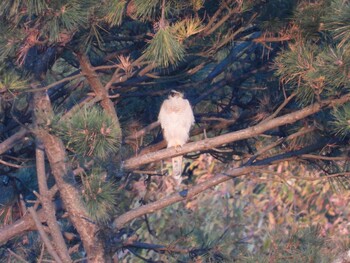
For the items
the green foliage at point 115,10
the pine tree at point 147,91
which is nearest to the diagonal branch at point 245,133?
the pine tree at point 147,91

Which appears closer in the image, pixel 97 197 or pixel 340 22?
pixel 340 22

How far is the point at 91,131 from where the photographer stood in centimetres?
336

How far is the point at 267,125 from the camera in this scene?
12.7ft

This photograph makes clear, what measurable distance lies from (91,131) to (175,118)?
1.98 meters

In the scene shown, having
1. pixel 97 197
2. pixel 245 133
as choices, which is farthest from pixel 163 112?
pixel 97 197

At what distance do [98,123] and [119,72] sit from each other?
48.6 inches

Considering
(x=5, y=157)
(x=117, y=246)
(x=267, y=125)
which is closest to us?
(x=267, y=125)

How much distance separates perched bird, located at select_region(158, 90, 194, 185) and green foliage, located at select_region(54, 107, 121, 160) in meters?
1.62

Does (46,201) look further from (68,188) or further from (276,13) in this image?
A: (276,13)

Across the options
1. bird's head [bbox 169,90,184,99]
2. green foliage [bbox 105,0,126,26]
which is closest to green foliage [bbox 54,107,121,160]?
green foliage [bbox 105,0,126,26]

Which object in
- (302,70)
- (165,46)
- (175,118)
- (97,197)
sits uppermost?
(165,46)

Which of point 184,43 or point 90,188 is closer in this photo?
point 90,188

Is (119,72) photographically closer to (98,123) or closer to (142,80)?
(142,80)

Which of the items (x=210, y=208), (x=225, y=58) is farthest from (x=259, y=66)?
(x=210, y=208)
